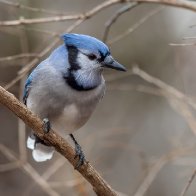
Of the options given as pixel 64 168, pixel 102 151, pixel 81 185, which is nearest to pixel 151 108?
pixel 102 151

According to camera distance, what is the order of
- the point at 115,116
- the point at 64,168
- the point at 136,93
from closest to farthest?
the point at 64,168
the point at 115,116
the point at 136,93

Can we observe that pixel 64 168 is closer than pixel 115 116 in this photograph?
Yes

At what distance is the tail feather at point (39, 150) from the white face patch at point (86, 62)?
0.83 metres

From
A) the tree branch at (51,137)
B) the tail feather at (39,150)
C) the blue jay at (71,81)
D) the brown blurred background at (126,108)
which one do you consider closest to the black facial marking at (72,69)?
the blue jay at (71,81)

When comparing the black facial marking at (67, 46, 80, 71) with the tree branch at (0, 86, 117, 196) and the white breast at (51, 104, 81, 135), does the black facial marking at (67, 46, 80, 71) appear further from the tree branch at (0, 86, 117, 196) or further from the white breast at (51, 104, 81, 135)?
the tree branch at (0, 86, 117, 196)

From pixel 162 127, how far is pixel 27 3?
2129 millimetres

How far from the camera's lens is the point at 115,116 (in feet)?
24.8

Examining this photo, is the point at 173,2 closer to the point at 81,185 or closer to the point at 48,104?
the point at 48,104

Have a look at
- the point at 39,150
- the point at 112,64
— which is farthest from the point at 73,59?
the point at 39,150

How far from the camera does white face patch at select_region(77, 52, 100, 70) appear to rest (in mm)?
4195

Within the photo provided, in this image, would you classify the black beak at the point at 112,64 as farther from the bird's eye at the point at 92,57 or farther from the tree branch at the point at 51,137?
the tree branch at the point at 51,137

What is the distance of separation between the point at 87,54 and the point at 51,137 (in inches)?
24.7

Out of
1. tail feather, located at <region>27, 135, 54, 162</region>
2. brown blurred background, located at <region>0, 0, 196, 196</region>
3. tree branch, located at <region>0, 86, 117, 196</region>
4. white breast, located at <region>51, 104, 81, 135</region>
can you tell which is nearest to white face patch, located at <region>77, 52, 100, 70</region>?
white breast, located at <region>51, 104, 81, 135</region>

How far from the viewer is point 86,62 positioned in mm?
4211
